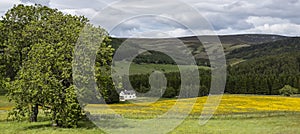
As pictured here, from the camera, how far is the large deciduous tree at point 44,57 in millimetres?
33469

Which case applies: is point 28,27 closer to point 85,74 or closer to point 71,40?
point 71,40

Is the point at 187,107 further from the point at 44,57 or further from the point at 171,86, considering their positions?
the point at 171,86

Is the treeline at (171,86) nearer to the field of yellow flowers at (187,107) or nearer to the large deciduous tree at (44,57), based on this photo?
the field of yellow flowers at (187,107)

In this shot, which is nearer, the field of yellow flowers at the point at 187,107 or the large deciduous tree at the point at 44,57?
the large deciduous tree at the point at 44,57

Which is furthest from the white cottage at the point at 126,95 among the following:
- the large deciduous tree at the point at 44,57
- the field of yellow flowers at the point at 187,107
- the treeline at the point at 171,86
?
the large deciduous tree at the point at 44,57

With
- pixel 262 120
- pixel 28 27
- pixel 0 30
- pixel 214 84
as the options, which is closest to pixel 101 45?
pixel 28 27

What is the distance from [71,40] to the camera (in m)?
35.2

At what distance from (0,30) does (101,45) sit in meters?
11.6

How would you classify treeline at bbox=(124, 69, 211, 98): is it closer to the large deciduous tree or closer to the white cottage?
the white cottage

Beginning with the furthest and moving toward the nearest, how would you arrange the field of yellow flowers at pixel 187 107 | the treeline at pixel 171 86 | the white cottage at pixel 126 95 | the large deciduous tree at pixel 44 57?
the treeline at pixel 171 86 → the white cottage at pixel 126 95 → the field of yellow flowers at pixel 187 107 → the large deciduous tree at pixel 44 57

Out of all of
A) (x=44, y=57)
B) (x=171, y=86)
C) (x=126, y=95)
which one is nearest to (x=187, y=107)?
(x=44, y=57)

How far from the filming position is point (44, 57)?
34.2 meters

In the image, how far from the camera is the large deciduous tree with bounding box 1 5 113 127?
110 feet

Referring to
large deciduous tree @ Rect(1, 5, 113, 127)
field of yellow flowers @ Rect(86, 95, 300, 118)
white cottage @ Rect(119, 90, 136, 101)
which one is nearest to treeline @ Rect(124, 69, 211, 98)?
white cottage @ Rect(119, 90, 136, 101)
